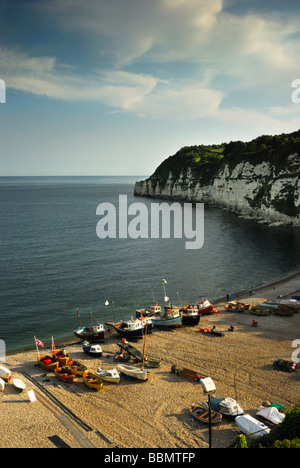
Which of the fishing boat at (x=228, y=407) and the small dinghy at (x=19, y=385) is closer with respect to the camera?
the fishing boat at (x=228, y=407)

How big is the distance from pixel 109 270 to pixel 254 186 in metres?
72.0

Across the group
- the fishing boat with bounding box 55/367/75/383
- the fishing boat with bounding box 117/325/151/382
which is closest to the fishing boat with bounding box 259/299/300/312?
the fishing boat with bounding box 117/325/151/382

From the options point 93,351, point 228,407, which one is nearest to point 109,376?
point 93,351

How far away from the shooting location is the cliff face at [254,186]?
100062 millimetres

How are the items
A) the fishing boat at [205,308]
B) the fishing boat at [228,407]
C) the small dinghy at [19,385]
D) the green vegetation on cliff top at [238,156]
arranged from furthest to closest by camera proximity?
the green vegetation on cliff top at [238,156]
the fishing boat at [205,308]
the small dinghy at [19,385]
the fishing boat at [228,407]

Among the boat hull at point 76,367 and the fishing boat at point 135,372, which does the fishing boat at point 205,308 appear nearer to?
the fishing boat at point 135,372

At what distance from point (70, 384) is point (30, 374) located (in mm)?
4423

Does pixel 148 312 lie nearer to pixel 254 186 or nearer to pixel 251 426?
pixel 251 426

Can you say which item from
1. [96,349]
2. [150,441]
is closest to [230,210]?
[96,349]

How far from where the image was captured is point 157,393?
26.8 metres

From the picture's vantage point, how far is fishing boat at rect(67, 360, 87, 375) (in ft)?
98.2

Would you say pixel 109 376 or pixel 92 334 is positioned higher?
→ pixel 92 334

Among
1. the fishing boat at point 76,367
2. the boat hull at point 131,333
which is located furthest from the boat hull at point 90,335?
the fishing boat at point 76,367

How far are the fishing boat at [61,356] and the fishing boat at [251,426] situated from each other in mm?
16430
